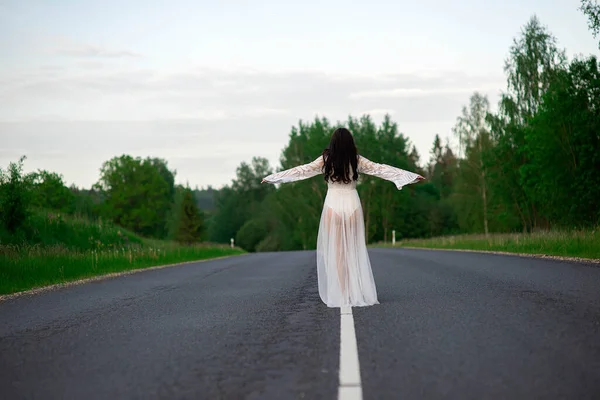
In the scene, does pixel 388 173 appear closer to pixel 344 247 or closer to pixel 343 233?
pixel 343 233

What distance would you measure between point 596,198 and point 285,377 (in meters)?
41.4

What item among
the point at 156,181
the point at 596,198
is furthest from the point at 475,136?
the point at 156,181

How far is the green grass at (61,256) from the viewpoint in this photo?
13617 millimetres

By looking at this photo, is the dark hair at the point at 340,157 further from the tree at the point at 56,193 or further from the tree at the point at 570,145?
the tree at the point at 56,193

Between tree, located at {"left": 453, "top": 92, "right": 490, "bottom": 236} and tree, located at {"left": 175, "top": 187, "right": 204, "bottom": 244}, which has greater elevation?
tree, located at {"left": 453, "top": 92, "right": 490, "bottom": 236}

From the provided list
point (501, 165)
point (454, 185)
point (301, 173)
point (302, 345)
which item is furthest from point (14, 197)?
point (454, 185)

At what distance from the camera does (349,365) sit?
14.6 ft

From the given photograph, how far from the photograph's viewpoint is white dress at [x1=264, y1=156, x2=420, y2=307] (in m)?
8.03

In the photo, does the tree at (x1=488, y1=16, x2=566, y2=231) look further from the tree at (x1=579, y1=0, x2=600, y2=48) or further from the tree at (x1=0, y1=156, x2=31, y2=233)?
the tree at (x1=0, y1=156, x2=31, y2=233)

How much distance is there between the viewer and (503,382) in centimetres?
388

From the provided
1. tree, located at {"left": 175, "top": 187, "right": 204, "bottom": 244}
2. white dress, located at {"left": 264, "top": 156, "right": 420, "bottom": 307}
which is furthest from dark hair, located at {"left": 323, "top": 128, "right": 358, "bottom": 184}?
tree, located at {"left": 175, "top": 187, "right": 204, "bottom": 244}

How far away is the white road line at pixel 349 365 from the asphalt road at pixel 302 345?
0.19ft

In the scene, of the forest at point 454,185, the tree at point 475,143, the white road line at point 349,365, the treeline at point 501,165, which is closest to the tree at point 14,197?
Answer: the forest at point 454,185

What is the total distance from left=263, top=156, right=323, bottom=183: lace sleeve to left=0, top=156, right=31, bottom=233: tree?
1267cm
